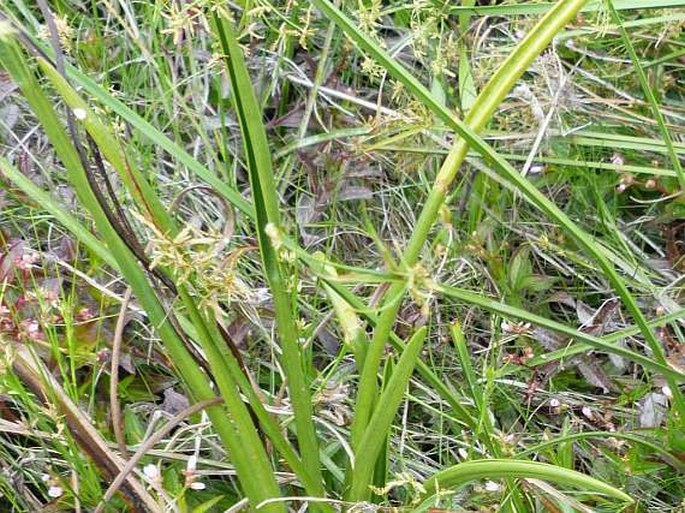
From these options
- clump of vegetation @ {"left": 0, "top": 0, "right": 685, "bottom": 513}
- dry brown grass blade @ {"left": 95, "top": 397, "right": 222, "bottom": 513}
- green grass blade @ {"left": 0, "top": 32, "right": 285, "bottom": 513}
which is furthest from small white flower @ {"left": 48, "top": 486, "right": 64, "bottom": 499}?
green grass blade @ {"left": 0, "top": 32, "right": 285, "bottom": 513}

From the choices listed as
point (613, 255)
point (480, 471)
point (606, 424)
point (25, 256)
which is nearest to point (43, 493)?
point (25, 256)

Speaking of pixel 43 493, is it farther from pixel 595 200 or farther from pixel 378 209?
pixel 595 200

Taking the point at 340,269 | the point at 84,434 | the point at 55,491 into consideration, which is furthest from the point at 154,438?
the point at 340,269

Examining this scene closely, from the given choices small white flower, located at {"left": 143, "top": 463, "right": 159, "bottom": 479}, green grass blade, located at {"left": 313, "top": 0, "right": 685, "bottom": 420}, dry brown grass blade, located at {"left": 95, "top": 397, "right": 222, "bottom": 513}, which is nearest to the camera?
green grass blade, located at {"left": 313, "top": 0, "right": 685, "bottom": 420}

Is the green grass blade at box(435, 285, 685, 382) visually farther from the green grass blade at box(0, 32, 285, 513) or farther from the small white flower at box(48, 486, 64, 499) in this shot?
the small white flower at box(48, 486, 64, 499)

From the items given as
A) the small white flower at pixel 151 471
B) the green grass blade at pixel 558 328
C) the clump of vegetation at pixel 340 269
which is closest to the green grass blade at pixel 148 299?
the clump of vegetation at pixel 340 269

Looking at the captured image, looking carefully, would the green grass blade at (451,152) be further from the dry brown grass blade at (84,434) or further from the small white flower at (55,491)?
the small white flower at (55,491)

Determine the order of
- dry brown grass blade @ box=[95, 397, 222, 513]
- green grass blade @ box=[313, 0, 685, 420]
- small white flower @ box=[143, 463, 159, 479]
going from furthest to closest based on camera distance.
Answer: small white flower @ box=[143, 463, 159, 479] < dry brown grass blade @ box=[95, 397, 222, 513] < green grass blade @ box=[313, 0, 685, 420]

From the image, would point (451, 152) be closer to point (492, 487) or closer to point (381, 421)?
point (381, 421)

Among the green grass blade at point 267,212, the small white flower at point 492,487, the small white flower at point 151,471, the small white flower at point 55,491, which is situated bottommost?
the small white flower at point 492,487
